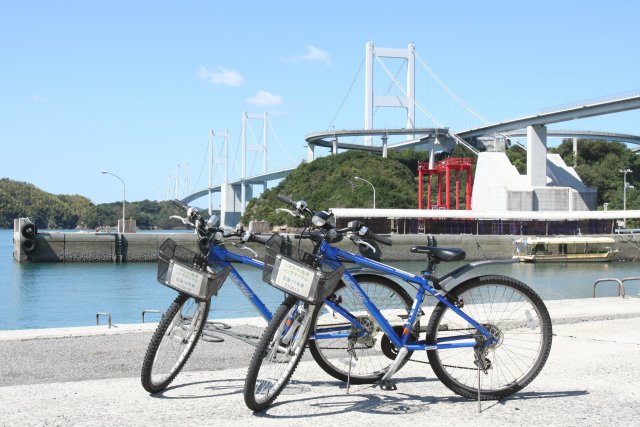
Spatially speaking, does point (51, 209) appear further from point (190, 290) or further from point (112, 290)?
point (190, 290)

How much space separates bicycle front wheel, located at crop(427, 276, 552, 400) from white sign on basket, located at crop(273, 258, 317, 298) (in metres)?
0.75

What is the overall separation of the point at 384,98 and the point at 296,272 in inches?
3007

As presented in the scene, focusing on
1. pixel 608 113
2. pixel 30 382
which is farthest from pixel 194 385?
pixel 608 113

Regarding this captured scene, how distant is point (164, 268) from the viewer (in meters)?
4.25

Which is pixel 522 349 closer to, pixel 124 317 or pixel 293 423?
pixel 293 423

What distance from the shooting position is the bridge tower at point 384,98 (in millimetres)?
77125

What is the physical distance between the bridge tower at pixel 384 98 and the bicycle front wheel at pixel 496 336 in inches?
2855

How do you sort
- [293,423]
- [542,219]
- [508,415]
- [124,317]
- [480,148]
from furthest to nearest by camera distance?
[480,148] → [542,219] → [124,317] → [508,415] → [293,423]

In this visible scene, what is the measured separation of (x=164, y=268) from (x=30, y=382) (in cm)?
113

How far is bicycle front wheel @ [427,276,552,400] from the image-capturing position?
13.5ft

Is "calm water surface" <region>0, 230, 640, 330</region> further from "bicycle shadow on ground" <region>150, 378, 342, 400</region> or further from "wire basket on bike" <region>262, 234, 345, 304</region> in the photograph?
"wire basket on bike" <region>262, 234, 345, 304</region>

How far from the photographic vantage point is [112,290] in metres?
29.4

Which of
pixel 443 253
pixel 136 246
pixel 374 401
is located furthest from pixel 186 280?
pixel 136 246

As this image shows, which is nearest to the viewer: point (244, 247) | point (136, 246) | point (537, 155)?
point (244, 247)
